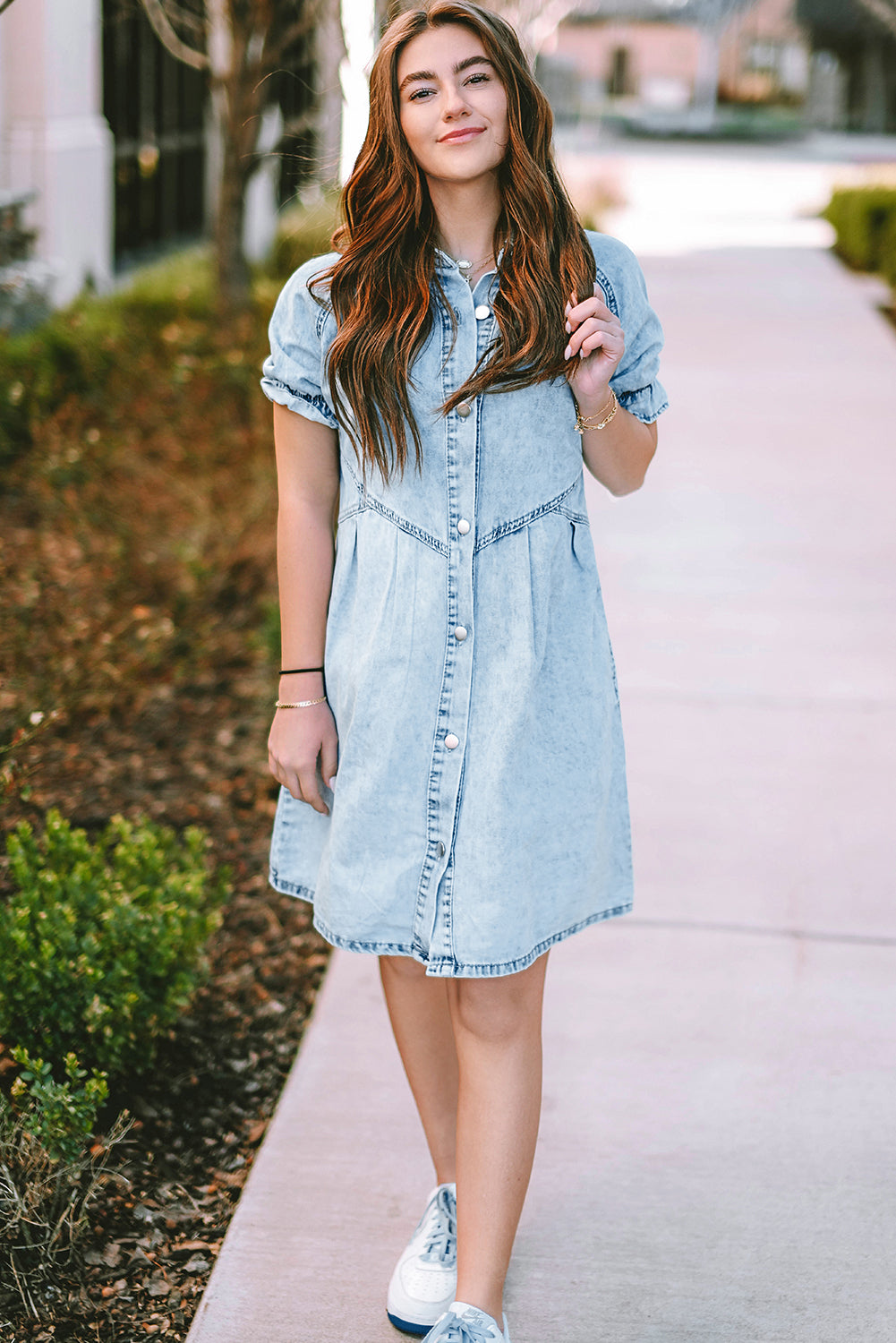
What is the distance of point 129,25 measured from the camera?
12.0 meters

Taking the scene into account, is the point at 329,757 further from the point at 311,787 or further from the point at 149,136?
the point at 149,136

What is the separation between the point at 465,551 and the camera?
1.99 meters

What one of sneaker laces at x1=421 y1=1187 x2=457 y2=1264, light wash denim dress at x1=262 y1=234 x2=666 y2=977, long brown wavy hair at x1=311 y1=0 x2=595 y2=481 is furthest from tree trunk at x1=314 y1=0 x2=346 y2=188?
sneaker laces at x1=421 y1=1187 x2=457 y2=1264

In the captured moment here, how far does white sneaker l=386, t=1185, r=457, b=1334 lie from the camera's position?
2215 millimetres

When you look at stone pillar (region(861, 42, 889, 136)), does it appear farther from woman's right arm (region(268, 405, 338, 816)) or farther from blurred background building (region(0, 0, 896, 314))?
woman's right arm (region(268, 405, 338, 816))

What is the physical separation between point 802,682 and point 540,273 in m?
3.18

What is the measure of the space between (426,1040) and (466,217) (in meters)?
1.20

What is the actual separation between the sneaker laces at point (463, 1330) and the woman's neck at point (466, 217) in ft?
4.75

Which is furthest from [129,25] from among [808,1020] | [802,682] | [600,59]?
[600,59]

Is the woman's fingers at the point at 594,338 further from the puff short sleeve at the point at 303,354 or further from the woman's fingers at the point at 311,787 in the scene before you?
the woman's fingers at the point at 311,787

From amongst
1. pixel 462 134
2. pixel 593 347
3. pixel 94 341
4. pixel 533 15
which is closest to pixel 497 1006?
pixel 593 347

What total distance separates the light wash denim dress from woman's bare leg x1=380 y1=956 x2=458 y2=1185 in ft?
0.48

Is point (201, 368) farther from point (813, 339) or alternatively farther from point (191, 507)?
point (813, 339)

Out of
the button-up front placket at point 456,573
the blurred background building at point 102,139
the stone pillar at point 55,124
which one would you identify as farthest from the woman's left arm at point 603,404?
the stone pillar at point 55,124
